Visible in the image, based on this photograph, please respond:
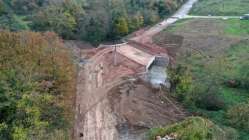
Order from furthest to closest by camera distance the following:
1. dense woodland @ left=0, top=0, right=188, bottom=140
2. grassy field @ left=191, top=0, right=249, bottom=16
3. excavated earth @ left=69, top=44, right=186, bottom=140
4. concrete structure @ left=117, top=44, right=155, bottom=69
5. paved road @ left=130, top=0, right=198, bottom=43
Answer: grassy field @ left=191, top=0, right=249, bottom=16
paved road @ left=130, top=0, right=198, bottom=43
concrete structure @ left=117, top=44, right=155, bottom=69
excavated earth @ left=69, top=44, right=186, bottom=140
dense woodland @ left=0, top=0, right=188, bottom=140

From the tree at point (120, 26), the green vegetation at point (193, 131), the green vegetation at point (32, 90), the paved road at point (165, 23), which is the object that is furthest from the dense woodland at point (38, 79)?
the green vegetation at point (193, 131)

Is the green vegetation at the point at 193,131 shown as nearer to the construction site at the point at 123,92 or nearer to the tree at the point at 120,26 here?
the construction site at the point at 123,92

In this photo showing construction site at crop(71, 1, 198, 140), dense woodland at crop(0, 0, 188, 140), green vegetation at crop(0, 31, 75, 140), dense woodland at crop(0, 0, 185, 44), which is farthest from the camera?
dense woodland at crop(0, 0, 185, 44)

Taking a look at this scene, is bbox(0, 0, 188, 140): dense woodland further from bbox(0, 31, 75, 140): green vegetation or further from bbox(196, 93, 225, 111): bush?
bbox(196, 93, 225, 111): bush

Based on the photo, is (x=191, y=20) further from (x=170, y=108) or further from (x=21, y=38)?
(x=21, y=38)

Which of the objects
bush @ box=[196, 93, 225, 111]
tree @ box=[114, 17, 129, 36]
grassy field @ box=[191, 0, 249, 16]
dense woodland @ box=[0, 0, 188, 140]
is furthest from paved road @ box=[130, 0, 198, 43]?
bush @ box=[196, 93, 225, 111]

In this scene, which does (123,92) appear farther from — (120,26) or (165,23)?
(165,23)

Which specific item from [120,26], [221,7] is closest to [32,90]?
[120,26]
